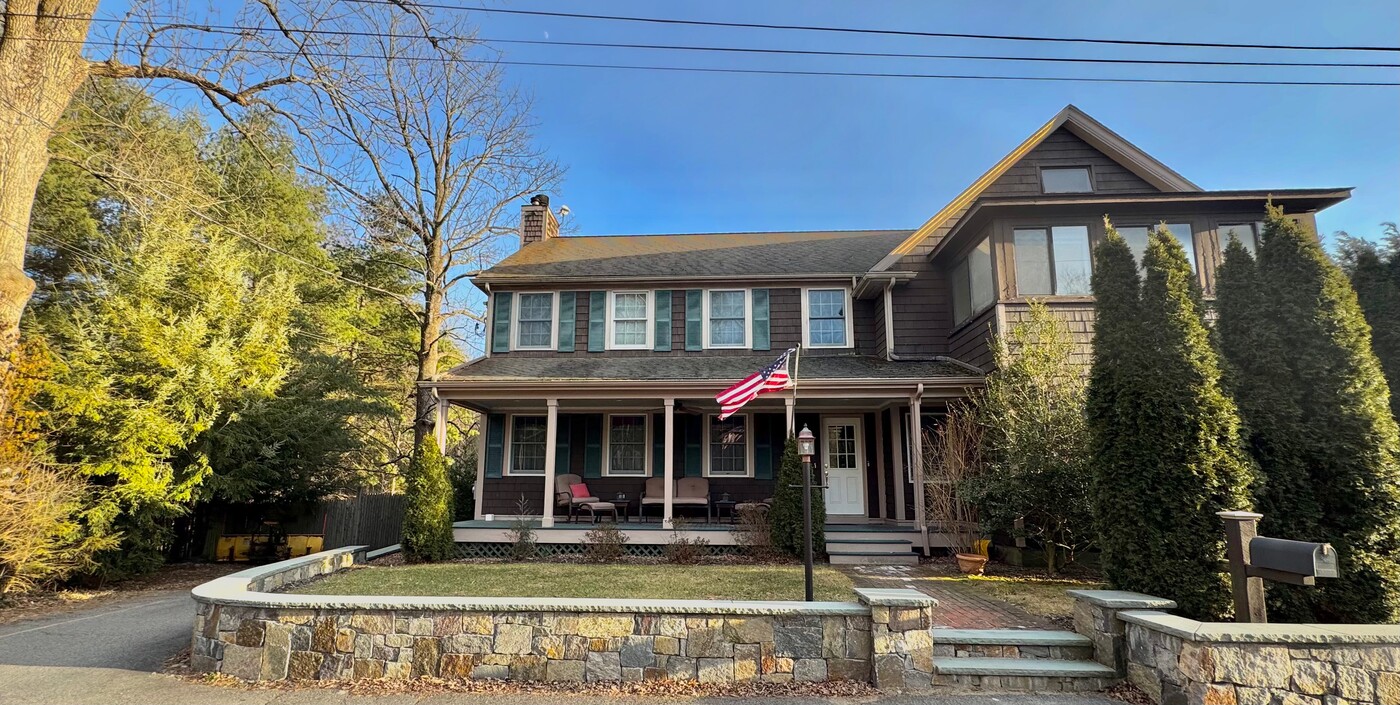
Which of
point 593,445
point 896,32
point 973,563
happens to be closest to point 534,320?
point 593,445

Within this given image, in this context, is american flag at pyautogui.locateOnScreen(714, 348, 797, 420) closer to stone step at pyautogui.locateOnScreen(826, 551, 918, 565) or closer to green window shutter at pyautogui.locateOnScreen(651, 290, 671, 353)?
stone step at pyautogui.locateOnScreen(826, 551, 918, 565)

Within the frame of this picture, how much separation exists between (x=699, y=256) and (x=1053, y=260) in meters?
6.95

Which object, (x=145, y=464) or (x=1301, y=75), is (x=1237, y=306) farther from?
(x=145, y=464)

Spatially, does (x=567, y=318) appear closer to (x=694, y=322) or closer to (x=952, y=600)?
(x=694, y=322)

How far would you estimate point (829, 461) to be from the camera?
1216 cm

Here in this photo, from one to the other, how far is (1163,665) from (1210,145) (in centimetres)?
1139

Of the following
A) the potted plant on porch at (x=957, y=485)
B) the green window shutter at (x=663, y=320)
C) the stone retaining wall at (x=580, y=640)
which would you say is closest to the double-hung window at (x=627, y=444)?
the green window shutter at (x=663, y=320)

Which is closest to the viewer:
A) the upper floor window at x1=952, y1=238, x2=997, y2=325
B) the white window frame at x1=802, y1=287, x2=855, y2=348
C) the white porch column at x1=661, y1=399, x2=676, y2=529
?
the white porch column at x1=661, y1=399, x2=676, y2=529

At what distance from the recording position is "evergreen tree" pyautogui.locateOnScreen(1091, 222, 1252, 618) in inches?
189

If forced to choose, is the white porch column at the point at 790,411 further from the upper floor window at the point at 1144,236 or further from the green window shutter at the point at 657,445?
the upper floor window at the point at 1144,236

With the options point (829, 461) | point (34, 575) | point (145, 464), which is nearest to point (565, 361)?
point (829, 461)

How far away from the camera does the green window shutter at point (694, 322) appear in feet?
42.7

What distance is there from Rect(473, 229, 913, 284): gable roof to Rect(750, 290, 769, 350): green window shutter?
44 cm

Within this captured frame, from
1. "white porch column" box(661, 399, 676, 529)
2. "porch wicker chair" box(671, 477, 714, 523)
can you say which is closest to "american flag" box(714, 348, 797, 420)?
"white porch column" box(661, 399, 676, 529)
